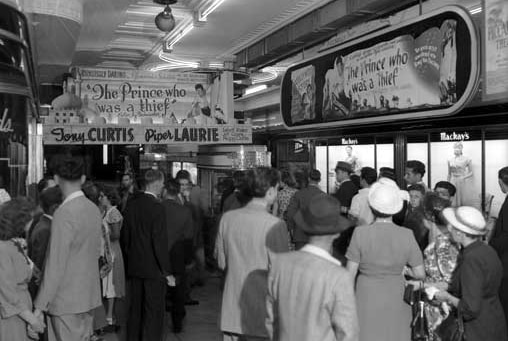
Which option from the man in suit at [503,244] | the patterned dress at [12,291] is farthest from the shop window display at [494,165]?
the patterned dress at [12,291]

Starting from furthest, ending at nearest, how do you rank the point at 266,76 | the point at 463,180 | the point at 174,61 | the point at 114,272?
the point at 266,76, the point at 174,61, the point at 463,180, the point at 114,272

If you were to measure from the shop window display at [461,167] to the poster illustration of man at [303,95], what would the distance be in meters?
2.32

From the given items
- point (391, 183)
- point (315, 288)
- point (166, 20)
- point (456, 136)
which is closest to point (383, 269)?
point (391, 183)

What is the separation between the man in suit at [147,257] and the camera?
218 inches

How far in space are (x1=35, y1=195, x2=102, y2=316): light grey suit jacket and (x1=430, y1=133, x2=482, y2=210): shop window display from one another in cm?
612

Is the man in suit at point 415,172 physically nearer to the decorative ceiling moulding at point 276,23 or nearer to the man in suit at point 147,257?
the decorative ceiling moulding at point 276,23

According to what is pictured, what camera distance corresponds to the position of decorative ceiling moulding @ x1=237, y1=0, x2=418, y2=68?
678cm

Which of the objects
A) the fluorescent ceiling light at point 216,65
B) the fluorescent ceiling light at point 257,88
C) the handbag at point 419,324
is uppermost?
the fluorescent ceiling light at point 257,88

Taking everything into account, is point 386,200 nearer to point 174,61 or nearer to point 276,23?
point 276,23

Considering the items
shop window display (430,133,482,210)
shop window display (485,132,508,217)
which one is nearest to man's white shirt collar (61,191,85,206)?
shop window display (485,132,508,217)

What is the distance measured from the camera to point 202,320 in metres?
7.06

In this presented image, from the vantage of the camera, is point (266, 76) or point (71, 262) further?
point (266, 76)

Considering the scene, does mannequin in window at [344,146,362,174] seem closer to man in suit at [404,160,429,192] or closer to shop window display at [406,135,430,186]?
shop window display at [406,135,430,186]

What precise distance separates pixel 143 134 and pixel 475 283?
545 cm
